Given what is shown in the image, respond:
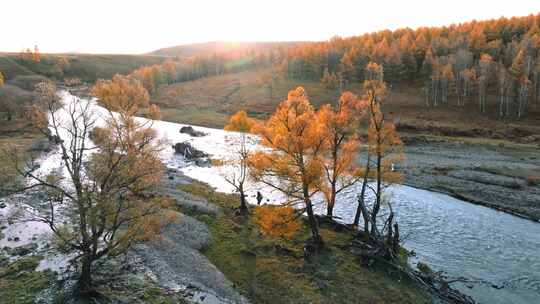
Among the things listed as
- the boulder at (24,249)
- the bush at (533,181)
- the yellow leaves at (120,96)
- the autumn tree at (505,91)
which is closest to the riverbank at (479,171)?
the bush at (533,181)

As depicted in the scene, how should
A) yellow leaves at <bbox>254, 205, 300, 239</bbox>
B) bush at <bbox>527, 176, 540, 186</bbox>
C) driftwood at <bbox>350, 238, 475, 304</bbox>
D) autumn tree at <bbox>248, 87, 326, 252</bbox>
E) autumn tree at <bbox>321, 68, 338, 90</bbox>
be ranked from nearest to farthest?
driftwood at <bbox>350, 238, 475, 304</bbox> < autumn tree at <bbox>248, 87, 326, 252</bbox> < yellow leaves at <bbox>254, 205, 300, 239</bbox> < bush at <bbox>527, 176, 540, 186</bbox> < autumn tree at <bbox>321, 68, 338, 90</bbox>

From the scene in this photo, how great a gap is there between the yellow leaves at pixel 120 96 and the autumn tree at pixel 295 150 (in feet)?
75.9

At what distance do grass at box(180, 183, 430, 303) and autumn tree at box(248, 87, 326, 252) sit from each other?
2469 mm

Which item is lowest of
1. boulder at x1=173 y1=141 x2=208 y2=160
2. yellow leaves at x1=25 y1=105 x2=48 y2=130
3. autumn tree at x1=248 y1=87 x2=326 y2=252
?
boulder at x1=173 y1=141 x2=208 y2=160

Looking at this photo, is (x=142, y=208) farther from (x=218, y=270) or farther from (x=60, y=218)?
(x=60, y=218)

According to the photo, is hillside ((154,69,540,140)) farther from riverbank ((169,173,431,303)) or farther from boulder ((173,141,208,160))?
riverbank ((169,173,431,303))

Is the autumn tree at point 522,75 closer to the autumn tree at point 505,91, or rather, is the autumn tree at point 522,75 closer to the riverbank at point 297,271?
the autumn tree at point 505,91

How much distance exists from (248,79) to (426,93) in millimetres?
95210

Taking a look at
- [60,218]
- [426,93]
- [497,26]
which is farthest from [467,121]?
[60,218]

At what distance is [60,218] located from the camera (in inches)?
1537

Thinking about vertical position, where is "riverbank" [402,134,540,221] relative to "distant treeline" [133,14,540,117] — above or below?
below

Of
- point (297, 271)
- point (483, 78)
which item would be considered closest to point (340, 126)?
point (297, 271)

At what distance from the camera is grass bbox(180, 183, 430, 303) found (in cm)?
2889

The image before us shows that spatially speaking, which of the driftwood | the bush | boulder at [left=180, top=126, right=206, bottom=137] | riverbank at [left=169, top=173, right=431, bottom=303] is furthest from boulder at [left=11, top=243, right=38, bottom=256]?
boulder at [left=180, top=126, right=206, bottom=137]
